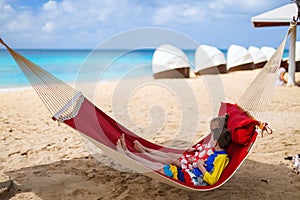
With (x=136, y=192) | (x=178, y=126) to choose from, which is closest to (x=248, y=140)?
(x=136, y=192)

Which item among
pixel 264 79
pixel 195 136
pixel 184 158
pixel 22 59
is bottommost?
pixel 195 136

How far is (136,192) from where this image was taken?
1.96 m

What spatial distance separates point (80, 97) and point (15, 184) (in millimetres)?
692

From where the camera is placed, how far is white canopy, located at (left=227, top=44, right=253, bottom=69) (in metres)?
11.0

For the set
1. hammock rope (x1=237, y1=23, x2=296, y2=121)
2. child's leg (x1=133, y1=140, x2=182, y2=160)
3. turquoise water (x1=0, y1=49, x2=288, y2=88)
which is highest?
hammock rope (x1=237, y1=23, x2=296, y2=121)

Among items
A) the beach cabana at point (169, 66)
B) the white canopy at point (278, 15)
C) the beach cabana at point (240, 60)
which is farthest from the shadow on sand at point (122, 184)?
the beach cabana at point (240, 60)

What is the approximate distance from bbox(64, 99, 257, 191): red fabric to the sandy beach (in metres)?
0.23

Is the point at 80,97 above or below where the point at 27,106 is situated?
above

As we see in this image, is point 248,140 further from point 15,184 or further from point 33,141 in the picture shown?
point 33,141

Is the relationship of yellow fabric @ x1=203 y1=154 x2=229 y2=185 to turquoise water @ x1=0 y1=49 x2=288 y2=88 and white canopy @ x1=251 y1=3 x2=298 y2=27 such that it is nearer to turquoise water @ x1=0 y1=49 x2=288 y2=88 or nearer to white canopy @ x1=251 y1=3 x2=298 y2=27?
turquoise water @ x1=0 y1=49 x2=288 y2=88

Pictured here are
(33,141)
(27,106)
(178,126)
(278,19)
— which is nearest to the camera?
(33,141)

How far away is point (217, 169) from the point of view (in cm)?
181

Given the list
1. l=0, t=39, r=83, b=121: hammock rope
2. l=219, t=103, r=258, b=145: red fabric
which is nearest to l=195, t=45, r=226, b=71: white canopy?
l=219, t=103, r=258, b=145: red fabric

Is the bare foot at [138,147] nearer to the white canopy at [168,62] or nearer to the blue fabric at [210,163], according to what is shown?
the blue fabric at [210,163]
